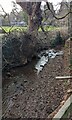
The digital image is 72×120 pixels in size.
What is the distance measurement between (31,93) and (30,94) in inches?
2.3

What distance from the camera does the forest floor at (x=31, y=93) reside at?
10.4ft

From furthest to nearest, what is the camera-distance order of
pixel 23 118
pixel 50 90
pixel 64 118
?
pixel 50 90 < pixel 23 118 < pixel 64 118

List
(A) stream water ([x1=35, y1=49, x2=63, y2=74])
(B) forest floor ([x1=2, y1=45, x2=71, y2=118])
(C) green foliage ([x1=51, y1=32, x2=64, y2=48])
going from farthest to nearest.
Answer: (C) green foliage ([x1=51, y1=32, x2=64, y2=48]) → (A) stream water ([x1=35, y1=49, x2=63, y2=74]) → (B) forest floor ([x1=2, y1=45, x2=71, y2=118])

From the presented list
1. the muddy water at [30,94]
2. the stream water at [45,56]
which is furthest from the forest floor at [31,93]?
the stream water at [45,56]

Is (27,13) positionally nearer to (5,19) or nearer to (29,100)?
(5,19)

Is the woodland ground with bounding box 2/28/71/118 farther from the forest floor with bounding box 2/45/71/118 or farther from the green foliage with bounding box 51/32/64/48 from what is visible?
the green foliage with bounding box 51/32/64/48

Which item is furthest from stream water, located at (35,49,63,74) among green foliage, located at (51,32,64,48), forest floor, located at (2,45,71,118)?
forest floor, located at (2,45,71,118)

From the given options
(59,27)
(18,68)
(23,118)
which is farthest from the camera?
(59,27)

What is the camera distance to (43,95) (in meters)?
3.86

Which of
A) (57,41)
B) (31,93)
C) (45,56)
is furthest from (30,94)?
(57,41)

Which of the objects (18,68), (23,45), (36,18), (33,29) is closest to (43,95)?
(18,68)

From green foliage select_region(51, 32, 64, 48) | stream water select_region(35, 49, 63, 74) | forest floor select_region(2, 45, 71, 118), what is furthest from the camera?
green foliage select_region(51, 32, 64, 48)

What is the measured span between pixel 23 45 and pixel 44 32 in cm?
244

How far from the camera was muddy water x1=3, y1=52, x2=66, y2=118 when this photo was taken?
318cm
